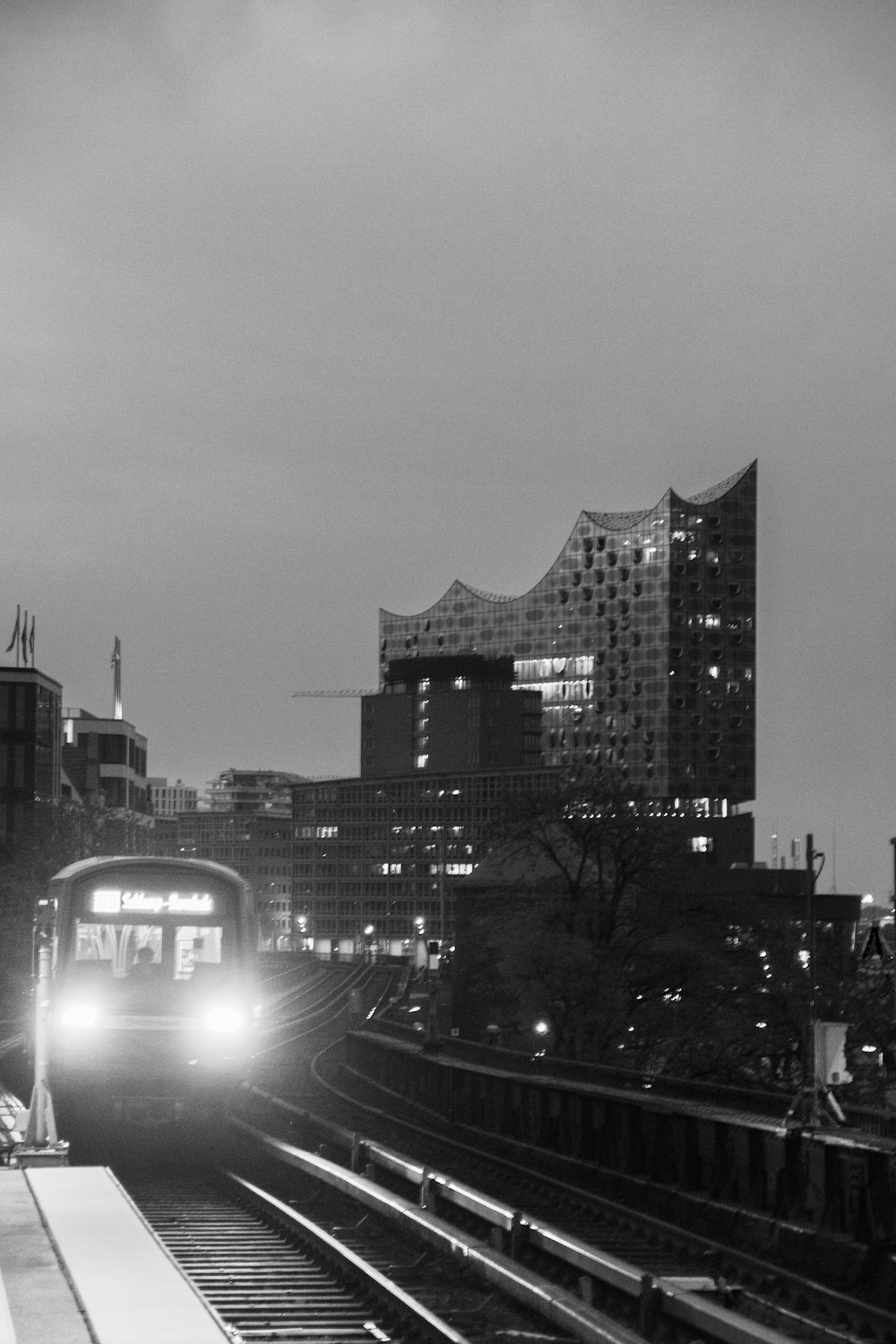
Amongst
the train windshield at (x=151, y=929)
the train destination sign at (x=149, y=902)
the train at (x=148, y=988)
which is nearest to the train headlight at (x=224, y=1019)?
the train at (x=148, y=988)

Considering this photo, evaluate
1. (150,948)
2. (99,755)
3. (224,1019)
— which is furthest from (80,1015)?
(99,755)

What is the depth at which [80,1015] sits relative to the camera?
22.4m

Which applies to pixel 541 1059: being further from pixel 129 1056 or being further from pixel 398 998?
pixel 398 998

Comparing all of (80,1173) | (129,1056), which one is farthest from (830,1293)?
(129,1056)

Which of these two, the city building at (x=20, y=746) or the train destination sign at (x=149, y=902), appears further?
the city building at (x=20, y=746)

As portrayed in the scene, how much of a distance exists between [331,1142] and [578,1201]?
22.7ft

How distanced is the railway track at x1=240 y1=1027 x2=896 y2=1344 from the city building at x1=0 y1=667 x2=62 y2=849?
96.1 metres

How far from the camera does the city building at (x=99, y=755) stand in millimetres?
181875

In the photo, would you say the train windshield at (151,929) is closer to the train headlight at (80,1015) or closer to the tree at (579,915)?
the train headlight at (80,1015)

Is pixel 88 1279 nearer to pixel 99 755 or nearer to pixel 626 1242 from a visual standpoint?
pixel 626 1242

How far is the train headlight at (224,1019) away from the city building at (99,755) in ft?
519

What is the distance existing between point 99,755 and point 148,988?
557 feet

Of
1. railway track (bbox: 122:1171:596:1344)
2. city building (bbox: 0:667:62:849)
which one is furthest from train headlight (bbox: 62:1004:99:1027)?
city building (bbox: 0:667:62:849)

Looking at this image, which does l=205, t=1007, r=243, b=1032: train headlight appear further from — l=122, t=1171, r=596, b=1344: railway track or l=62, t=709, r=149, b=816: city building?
l=62, t=709, r=149, b=816: city building
